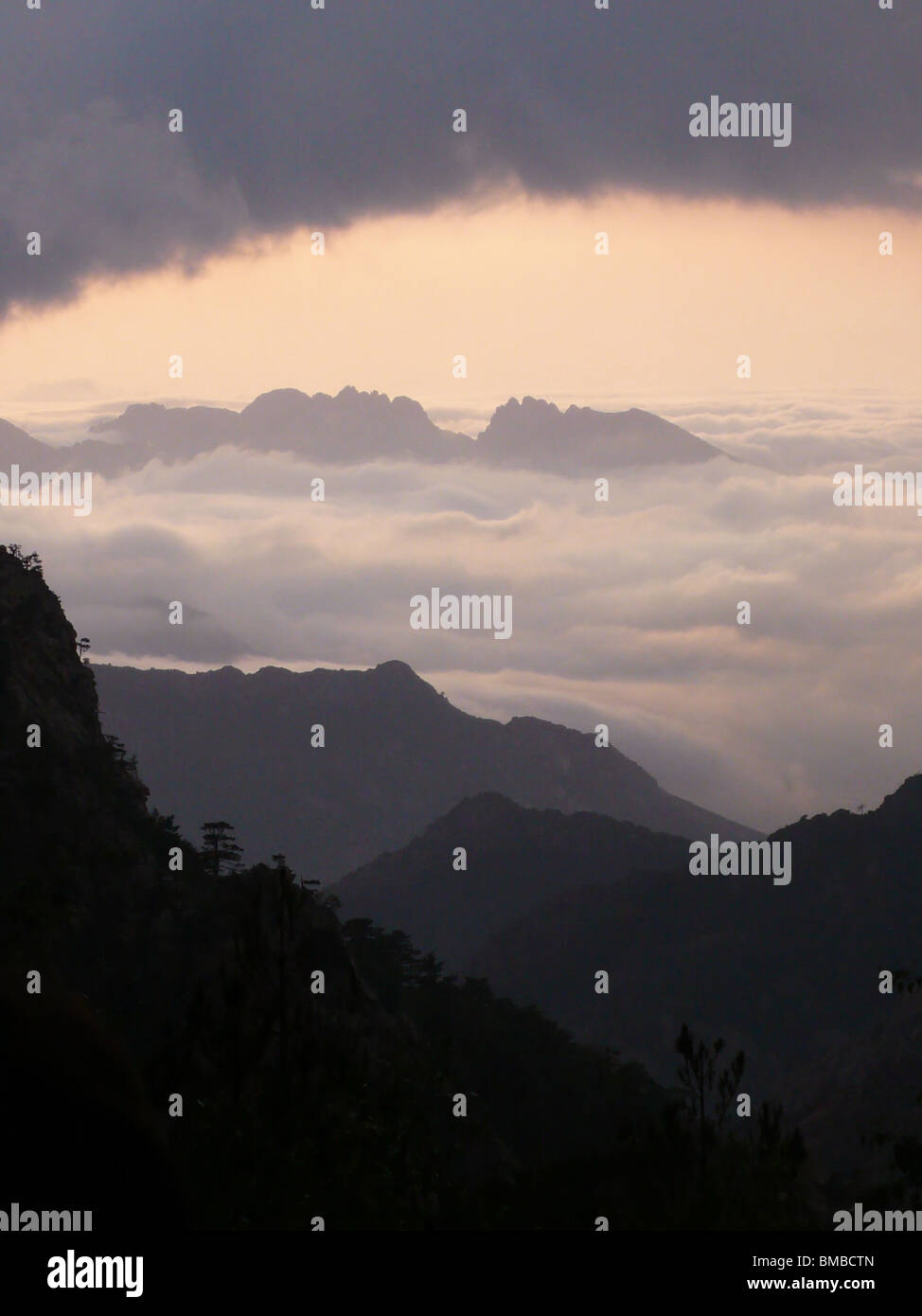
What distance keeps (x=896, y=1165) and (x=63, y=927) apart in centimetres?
9041

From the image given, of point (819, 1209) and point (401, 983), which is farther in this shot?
point (401, 983)

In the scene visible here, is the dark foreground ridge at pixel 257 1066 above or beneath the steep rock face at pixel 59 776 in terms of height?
beneath

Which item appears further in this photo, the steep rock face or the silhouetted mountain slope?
the steep rock face

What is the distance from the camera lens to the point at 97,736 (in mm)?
150375

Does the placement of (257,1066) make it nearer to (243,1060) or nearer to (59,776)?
(243,1060)

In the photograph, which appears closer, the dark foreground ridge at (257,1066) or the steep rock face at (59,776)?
the dark foreground ridge at (257,1066)

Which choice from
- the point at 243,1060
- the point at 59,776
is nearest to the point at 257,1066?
the point at 243,1060

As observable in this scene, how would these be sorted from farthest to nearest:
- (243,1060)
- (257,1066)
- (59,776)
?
(59,776) → (257,1066) → (243,1060)

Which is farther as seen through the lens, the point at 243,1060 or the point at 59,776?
the point at 59,776

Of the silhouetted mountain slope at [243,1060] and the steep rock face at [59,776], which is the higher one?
the steep rock face at [59,776]

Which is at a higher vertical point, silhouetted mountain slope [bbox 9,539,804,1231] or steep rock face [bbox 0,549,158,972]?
steep rock face [bbox 0,549,158,972]
